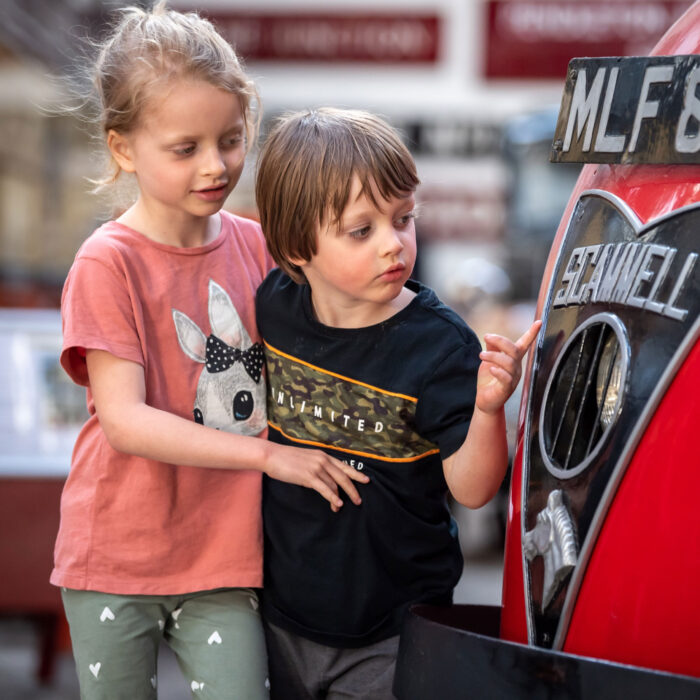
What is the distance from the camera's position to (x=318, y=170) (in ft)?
5.63

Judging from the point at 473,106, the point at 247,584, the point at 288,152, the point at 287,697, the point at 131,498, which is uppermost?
the point at 473,106

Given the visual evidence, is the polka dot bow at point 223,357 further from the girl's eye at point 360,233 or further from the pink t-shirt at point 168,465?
the girl's eye at point 360,233

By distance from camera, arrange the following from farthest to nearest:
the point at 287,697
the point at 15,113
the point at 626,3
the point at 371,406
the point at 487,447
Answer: the point at 626,3
the point at 15,113
the point at 287,697
the point at 371,406
the point at 487,447

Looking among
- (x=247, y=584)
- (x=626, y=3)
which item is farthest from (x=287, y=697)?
A: (x=626, y=3)

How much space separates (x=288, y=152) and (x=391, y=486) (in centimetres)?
53

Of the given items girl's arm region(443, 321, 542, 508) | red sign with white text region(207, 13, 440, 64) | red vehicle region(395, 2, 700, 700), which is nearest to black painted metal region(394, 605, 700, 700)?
red vehicle region(395, 2, 700, 700)

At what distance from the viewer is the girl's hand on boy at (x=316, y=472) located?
5.58 feet

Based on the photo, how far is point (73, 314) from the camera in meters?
1.82

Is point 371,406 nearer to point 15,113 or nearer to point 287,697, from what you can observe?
point 287,697

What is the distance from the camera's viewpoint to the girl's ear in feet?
6.26

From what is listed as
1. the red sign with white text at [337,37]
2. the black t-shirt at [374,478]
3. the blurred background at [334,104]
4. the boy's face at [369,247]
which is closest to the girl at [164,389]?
the black t-shirt at [374,478]

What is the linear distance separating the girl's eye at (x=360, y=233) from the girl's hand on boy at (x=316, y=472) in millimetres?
320

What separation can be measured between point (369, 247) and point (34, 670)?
3.53m

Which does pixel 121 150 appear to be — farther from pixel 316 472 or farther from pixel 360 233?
pixel 316 472
